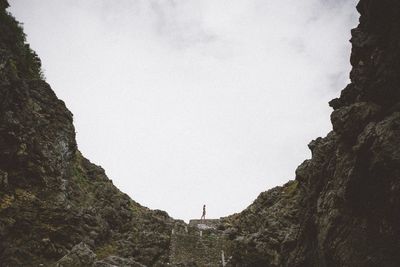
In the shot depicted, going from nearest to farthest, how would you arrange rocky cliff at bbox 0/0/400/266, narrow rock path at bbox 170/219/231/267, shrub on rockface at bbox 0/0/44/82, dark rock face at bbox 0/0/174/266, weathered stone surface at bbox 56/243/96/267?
weathered stone surface at bbox 56/243/96/267, rocky cliff at bbox 0/0/400/266, dark rock face at bbox 0/0/174/266, narrow rock path at bbox 170/219/231/267, shrub on rockface at bbox 0/0/44/82

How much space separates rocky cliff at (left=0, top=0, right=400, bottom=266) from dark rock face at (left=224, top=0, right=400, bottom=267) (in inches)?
1.5

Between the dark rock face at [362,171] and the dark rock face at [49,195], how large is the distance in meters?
7.40

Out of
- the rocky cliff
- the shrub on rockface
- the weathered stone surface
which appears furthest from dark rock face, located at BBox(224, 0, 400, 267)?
the shrub on rockface

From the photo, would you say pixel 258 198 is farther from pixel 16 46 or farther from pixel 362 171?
pixel 16 46

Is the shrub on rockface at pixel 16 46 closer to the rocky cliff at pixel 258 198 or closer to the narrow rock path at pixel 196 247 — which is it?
the rocky cliff at pixel 258 198

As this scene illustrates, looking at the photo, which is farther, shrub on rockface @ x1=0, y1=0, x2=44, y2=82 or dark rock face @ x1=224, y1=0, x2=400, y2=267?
shrub on rockface @ x1=0, y1=0, x2=44, y2=82

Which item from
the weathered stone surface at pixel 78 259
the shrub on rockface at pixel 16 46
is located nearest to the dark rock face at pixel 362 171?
the weathered stone surface at pixel 78 259

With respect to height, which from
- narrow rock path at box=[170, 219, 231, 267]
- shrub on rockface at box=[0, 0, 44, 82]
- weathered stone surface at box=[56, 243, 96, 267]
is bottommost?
weathered stone surface at box=[56, 243, 96, 267]

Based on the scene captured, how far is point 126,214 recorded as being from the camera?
95.1 feet

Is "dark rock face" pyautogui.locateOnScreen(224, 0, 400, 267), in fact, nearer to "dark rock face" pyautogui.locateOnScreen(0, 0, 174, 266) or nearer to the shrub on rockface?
"dark rock face" pyautogui.locateOnScreen(0, 0, 174, 266)

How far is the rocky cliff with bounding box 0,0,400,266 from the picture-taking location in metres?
10.8

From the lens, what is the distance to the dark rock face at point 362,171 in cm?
1027

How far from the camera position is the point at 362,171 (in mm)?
11461

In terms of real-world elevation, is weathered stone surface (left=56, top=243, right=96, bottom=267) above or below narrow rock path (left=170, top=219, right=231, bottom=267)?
below
